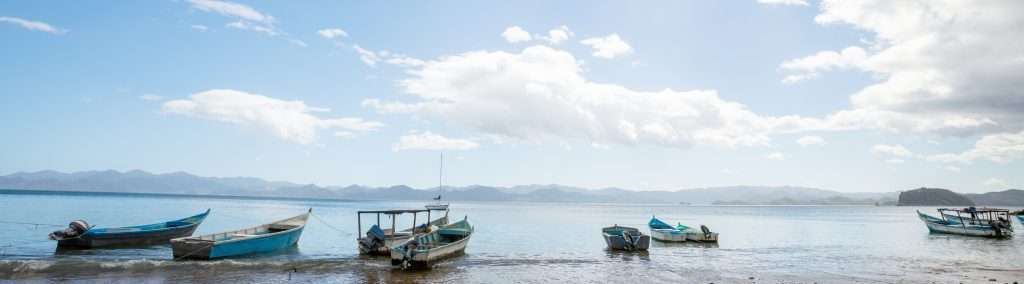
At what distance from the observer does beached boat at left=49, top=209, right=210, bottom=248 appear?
97.3ft

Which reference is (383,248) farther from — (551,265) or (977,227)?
(977,227)

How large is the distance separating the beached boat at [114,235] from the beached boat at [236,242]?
663cm

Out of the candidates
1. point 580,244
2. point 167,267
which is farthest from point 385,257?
point 580,244

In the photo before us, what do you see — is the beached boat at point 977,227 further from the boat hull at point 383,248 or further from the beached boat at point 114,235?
the beached boat at point 114,235

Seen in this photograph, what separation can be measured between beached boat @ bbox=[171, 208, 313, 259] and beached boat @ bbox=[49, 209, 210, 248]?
21.8ft

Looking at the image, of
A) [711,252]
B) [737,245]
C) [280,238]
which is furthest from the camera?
[737,245]

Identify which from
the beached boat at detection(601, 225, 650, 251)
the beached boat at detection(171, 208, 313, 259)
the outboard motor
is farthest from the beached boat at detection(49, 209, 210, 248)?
the beached boat at detection(601, 225, 650, 251)

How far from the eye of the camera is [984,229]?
46469mm

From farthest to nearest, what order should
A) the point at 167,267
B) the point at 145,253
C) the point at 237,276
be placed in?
1. the point at 145,253
2. the point at 167,267
3. the point at 237,276

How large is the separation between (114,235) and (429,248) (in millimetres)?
19847

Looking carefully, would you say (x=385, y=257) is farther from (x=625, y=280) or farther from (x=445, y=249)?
(x=625, y=280)

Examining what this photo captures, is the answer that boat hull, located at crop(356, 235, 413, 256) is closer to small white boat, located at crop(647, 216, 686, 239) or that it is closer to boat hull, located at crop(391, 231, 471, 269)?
boat hull, located at crop(391, 231, 471, 269)

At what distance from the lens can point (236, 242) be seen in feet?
89.2

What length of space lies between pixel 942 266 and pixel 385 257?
27808mm
